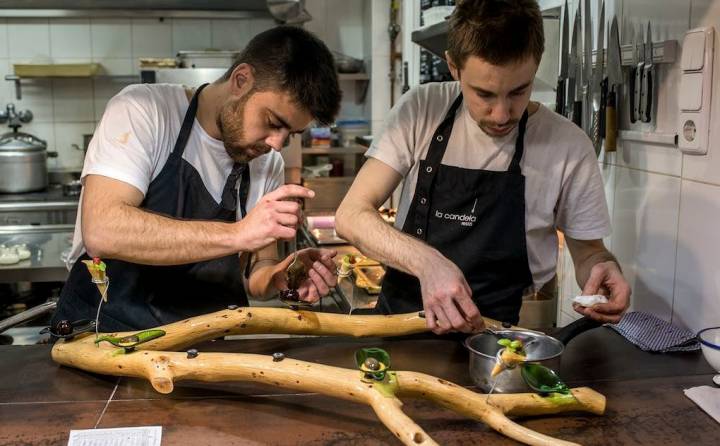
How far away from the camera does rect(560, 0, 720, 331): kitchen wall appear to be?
6.21 ft

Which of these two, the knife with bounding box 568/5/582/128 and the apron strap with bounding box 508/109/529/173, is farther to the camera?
the knife with bounding box 568/5/582/128

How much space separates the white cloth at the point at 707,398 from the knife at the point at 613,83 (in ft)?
3.18

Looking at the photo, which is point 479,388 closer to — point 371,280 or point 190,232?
point 190,232

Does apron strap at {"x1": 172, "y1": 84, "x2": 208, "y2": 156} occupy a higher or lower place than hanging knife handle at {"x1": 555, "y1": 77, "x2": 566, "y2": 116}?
lower

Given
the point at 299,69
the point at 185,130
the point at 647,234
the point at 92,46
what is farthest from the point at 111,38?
the point at 647,234

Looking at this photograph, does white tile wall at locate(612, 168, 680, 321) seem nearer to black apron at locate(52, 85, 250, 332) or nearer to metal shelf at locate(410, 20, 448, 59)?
metal shelf at locate(410, 20, 448, 59)

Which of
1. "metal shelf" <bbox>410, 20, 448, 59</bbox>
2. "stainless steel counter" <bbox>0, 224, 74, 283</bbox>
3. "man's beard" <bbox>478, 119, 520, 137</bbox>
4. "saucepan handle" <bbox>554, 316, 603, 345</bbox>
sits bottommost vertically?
"stainless steel counter" <bbox>0, 224, 74, 283</bbox>

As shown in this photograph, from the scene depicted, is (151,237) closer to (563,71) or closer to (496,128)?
(496,128)

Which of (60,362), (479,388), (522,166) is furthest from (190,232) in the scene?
(522,166)

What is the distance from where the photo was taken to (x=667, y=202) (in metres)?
2.09

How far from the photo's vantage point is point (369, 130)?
5.30 meters

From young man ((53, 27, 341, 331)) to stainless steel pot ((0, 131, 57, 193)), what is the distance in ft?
9.52

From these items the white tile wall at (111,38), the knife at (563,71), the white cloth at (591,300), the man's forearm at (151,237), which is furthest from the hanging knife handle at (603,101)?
the white tile wall at (111,38)

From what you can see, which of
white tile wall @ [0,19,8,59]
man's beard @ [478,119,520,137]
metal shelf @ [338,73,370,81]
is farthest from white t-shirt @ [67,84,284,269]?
white tile wall @ [0,19,8,59]
